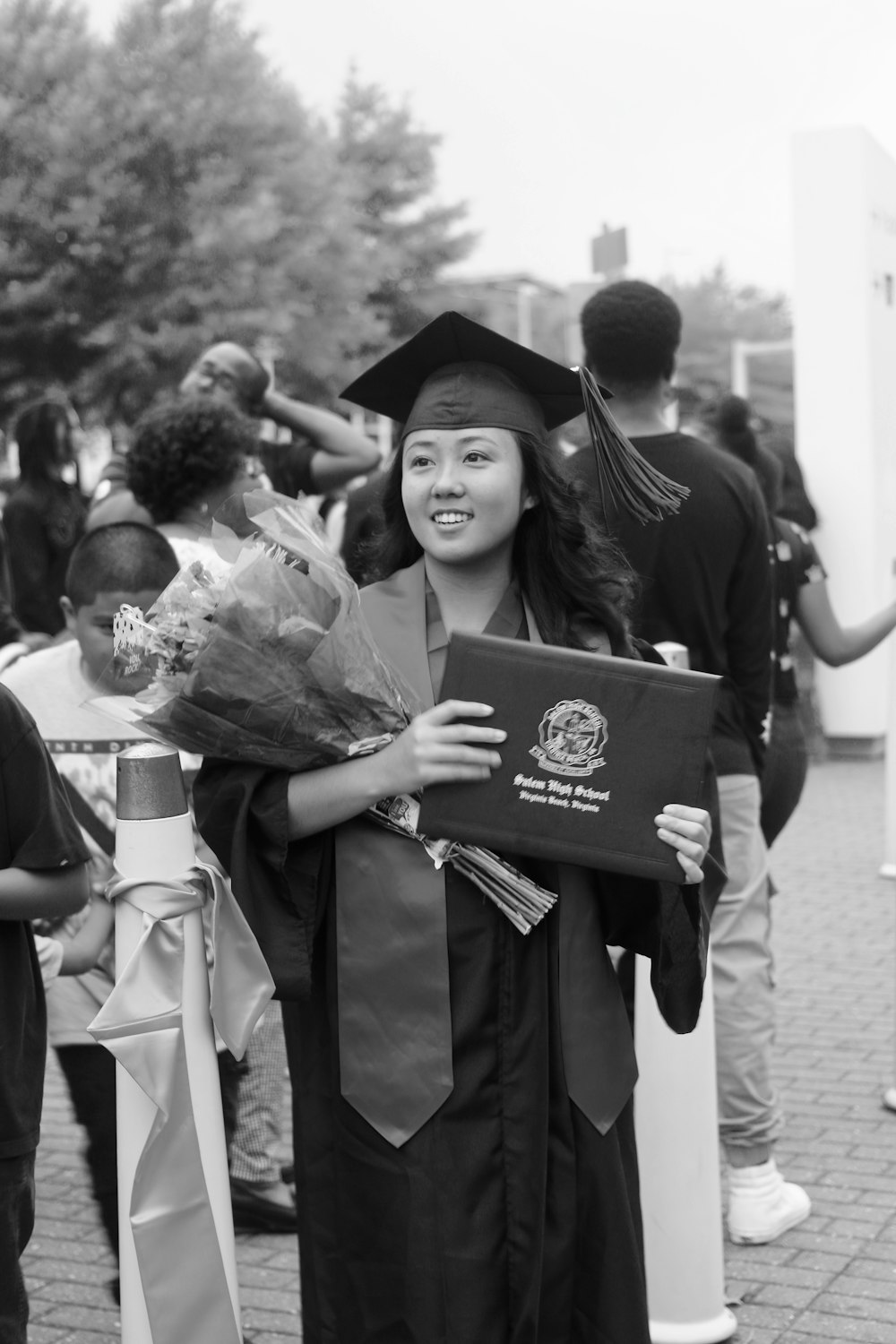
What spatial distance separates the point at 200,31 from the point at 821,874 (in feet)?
81.7

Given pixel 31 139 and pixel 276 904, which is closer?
pixel 276 904

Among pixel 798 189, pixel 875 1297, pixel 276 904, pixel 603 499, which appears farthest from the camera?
pixel 798 189

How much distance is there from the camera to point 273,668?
91.0 inches

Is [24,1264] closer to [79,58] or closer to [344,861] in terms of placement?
[344,861]

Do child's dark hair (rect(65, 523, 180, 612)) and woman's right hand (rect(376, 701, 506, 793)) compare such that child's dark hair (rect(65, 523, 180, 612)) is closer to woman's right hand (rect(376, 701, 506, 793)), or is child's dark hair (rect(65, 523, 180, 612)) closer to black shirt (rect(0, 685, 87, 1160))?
black shirt (rect(0, 685, 87, 1160))

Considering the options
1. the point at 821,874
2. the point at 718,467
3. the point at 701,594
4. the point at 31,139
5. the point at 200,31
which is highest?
the point at 200,31

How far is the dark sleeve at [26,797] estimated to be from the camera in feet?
8.71

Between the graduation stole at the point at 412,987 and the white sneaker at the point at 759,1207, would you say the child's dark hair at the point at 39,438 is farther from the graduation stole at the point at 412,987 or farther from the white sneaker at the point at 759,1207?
the graduation stole at the point at 412,987

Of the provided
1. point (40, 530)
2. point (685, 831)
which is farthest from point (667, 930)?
point (40, 530)

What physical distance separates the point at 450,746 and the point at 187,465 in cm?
249

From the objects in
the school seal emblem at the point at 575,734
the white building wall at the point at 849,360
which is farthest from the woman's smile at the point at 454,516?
the white building wall at the point at 849,360

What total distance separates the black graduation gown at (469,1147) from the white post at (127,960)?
0.29ft

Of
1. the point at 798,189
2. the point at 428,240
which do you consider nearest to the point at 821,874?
the point at 798,189

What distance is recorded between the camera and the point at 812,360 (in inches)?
469
